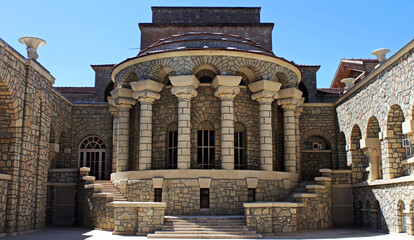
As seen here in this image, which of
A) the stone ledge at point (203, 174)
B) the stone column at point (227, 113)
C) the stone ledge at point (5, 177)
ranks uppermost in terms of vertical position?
the stone column at point (227, 113)

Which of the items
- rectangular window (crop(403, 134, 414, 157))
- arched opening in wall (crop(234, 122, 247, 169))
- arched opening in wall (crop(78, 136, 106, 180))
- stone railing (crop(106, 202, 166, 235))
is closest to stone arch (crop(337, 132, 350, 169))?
arched opening in wall (crop(234, 122, 247, 169))

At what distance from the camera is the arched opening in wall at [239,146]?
71.3 ft

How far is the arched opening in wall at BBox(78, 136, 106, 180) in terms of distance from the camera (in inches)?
1019

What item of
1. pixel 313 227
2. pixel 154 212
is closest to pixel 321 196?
pixel 313 227

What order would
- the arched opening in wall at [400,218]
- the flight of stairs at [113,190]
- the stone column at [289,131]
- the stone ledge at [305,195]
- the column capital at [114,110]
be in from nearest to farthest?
the arched opening in wall at [400,218] → the stone ledge at [305,195] → the flight of stairs at [113,190] → the stone column at [289,131] → the column capital at [114,110]

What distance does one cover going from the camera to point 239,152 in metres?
21.8

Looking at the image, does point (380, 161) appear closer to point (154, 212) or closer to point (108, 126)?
point (154, 212)

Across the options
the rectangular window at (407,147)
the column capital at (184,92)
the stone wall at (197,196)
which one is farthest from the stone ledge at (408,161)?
the column capital at (184,92)

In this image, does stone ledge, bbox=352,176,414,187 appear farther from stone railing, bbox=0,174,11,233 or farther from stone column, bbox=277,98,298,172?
stone railing, bbox=0,174,11,233

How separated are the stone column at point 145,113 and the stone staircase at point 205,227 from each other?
342 cm

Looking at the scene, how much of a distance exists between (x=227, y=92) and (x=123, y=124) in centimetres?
554

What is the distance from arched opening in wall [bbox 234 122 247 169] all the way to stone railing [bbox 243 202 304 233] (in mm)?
4058

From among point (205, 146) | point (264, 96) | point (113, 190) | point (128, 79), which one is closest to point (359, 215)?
point (264, 96)

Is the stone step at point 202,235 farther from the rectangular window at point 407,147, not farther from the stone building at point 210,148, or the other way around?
the rectangular window at point 407,147
